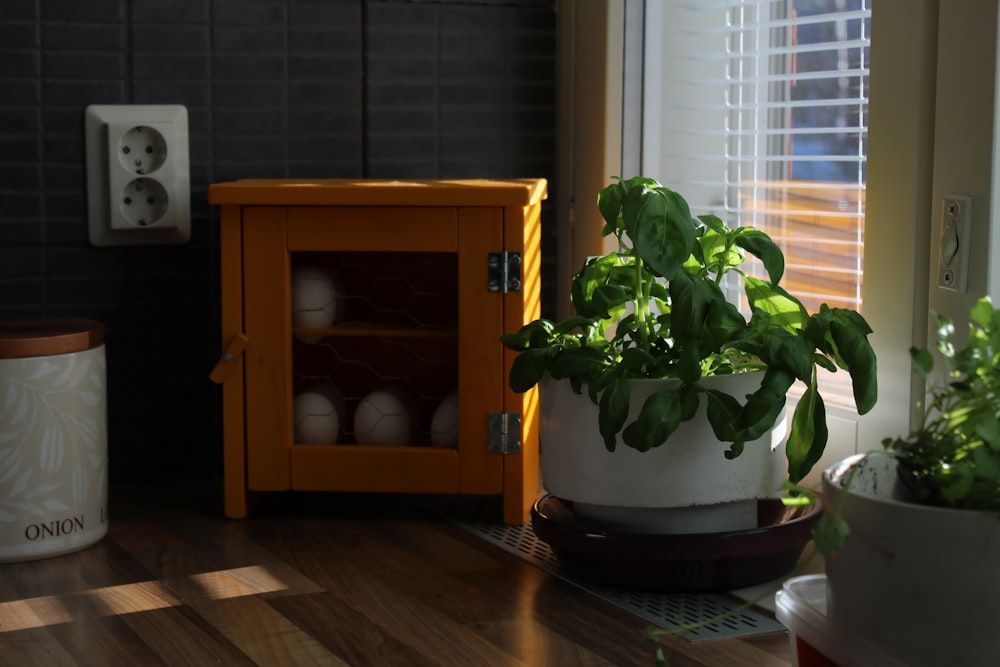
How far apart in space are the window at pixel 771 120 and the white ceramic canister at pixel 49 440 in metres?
0.78

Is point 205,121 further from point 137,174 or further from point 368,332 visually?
point 368,332

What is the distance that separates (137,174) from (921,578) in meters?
1.19

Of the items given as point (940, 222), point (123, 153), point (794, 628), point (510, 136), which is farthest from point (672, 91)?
point (794, 628)

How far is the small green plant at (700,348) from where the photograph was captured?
1124 millimetres

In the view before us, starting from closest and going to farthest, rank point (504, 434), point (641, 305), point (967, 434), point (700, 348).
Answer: point (967, 434) → point (700, 348) → point (641, 305) → point (504, 434)

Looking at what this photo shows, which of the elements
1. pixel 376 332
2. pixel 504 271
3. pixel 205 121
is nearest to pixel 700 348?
pixel 504 271

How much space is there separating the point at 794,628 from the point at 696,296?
1.09 ft

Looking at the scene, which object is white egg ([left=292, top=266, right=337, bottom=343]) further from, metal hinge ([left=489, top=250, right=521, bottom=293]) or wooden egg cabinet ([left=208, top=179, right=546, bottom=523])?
metal hinge ([left=489, top=250, right=521, bottom=293])

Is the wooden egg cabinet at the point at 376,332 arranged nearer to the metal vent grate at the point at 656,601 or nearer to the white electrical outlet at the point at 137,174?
the metal vent grate at the point at 656,601

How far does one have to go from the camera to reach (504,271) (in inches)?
57.5

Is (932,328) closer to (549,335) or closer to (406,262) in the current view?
(549,335)

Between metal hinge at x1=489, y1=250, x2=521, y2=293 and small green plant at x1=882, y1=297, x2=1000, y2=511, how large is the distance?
700mm

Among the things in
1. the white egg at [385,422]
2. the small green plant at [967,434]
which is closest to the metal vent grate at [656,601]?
the white egg at [385,422]

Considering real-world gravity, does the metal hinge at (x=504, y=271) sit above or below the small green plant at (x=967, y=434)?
above
